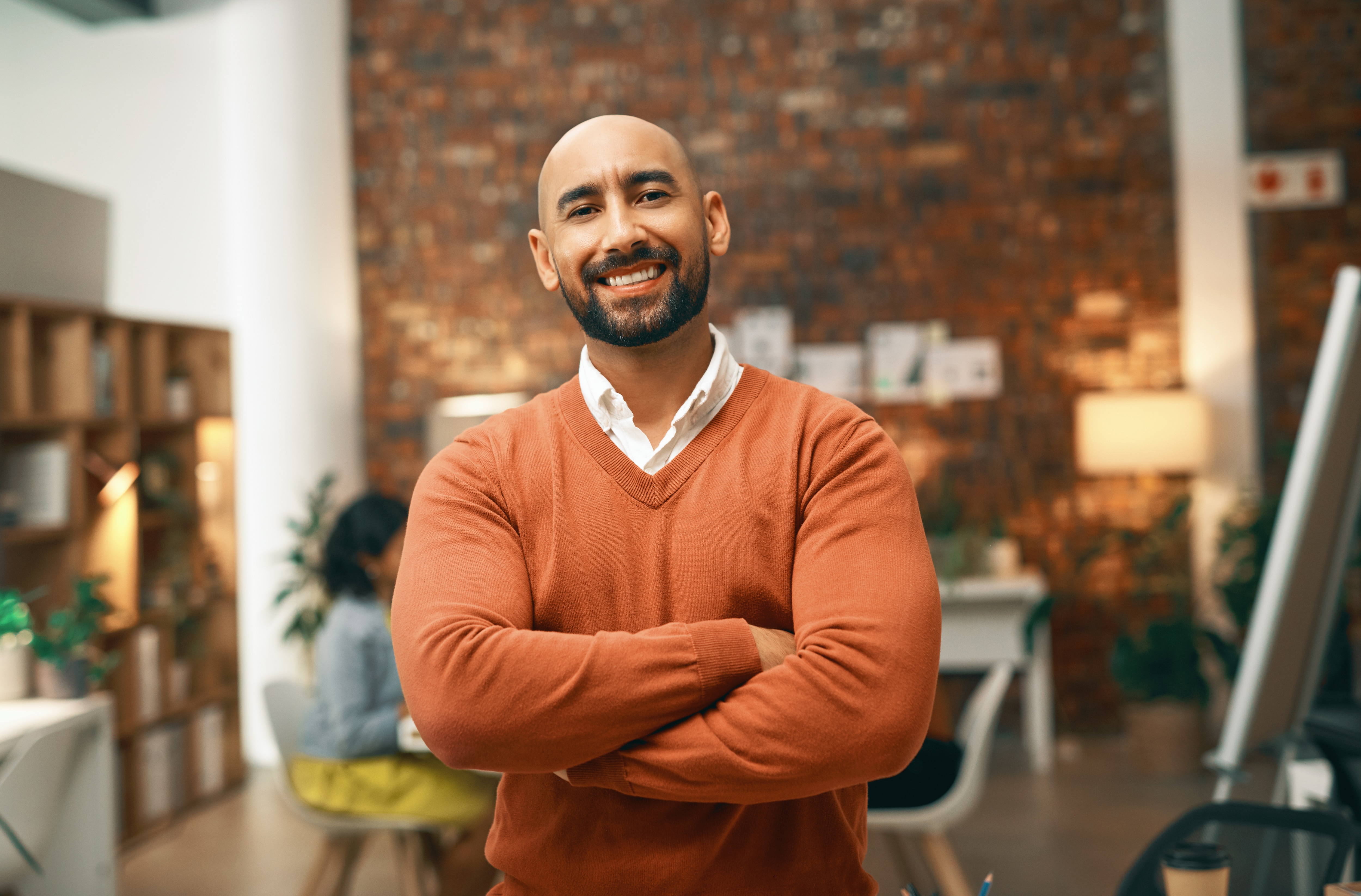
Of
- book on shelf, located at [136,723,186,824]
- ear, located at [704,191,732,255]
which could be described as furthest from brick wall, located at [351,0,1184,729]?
ear, located at [704,191,732,255]

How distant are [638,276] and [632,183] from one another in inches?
4.3

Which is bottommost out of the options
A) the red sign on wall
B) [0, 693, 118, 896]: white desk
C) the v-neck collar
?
[0, 693, 118, 896]: white desk

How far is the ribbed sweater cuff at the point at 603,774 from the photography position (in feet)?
3.65

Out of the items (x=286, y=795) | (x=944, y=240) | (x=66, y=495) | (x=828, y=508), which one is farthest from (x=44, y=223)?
(x=944, y=240)

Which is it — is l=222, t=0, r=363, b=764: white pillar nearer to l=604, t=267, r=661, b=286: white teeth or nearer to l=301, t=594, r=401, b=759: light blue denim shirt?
l=301, t=594, r=401, b=759: light blue denim shirt

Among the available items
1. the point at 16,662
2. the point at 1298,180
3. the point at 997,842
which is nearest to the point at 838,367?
the point at 1298,180

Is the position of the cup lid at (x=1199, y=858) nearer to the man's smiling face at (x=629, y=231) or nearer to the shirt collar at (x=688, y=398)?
the shirt collar at (x=688, y=398)

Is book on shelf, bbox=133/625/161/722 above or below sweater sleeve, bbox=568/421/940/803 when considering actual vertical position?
below

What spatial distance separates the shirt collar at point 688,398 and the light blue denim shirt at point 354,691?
174 cm

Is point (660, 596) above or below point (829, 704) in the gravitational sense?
above

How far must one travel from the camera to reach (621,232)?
121 centimetres

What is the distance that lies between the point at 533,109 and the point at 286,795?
13.2 ft

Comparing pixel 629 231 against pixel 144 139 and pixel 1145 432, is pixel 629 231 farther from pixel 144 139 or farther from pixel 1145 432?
pixel 144 139

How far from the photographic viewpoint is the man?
1.09m
